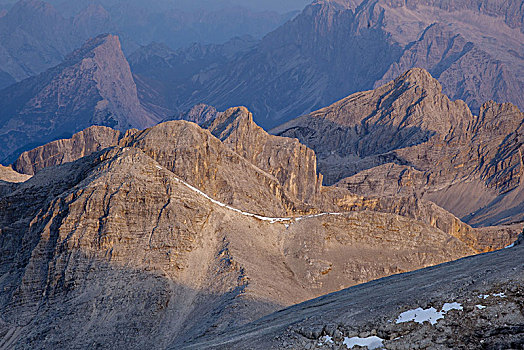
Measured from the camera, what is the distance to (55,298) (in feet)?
240

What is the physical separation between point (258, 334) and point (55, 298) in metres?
35.0

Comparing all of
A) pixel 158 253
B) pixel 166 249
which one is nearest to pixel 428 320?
pixel 158 253

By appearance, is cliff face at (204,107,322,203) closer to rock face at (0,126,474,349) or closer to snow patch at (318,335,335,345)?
rock face at (0,126,474,349)

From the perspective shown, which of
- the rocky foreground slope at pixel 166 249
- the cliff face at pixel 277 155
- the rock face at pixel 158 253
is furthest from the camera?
the cliff face at pixel 277 155

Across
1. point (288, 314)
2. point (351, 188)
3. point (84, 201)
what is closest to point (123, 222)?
point (84, 201)

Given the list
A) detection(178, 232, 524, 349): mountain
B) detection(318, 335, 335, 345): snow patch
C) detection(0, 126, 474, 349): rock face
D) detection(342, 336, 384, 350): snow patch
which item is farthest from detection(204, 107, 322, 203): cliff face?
detection(342, 336, 384, 350): snow patch

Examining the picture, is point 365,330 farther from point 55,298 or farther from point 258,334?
point 55,298

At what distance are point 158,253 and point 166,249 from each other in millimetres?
1090

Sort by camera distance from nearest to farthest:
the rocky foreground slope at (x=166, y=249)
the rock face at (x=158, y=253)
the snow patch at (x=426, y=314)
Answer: the snow patch at (x=426, y=314)
the rock face at (x=158, y=253)
the rocky foreground slope at (x=166, y=249)

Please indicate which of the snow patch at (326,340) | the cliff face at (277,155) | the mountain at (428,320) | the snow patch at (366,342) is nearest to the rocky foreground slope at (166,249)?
the mountain at (428,320)

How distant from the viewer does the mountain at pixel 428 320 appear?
3503 centimetres

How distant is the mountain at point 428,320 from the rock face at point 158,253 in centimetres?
2188

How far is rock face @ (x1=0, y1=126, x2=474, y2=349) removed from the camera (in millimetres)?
70312

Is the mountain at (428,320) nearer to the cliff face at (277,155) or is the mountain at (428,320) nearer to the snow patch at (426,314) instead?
the snow patch at (426,314)
